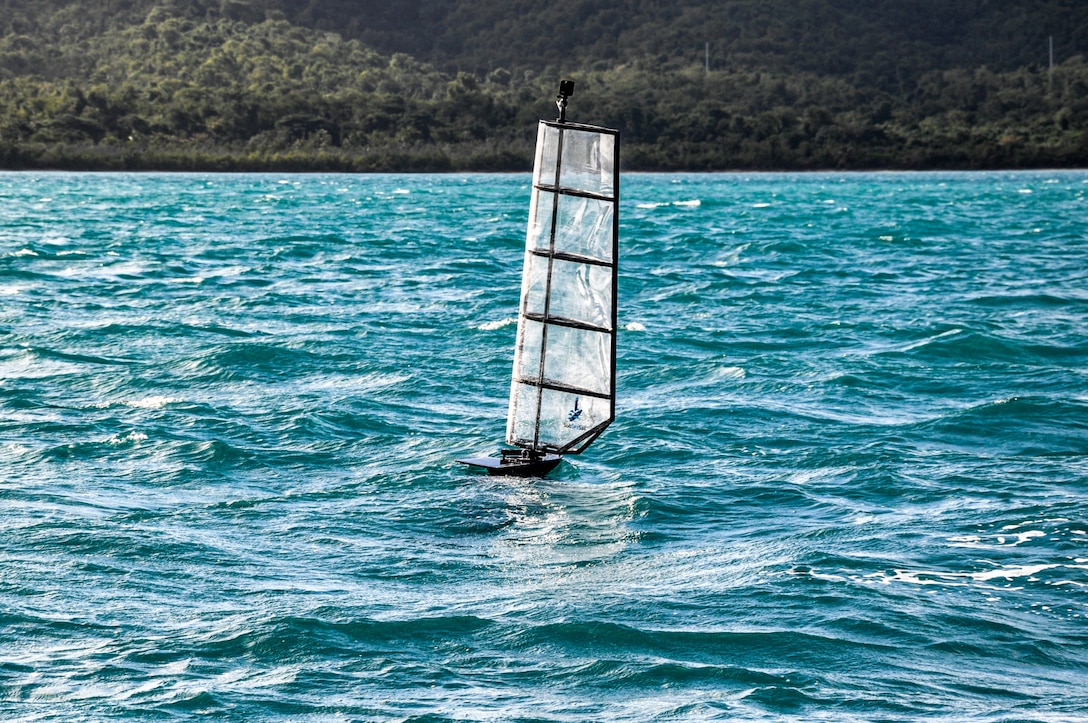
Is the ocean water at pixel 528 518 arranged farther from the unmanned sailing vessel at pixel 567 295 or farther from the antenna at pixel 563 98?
the antenna at pixel 563 98

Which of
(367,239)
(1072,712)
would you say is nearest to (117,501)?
(1072,712)

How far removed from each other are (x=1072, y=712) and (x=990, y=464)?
9.65 m

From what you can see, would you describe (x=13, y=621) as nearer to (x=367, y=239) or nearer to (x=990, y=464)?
(x=990, y=464)

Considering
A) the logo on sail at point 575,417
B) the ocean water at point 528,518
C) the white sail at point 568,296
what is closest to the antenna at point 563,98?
the white sail at point 568,296

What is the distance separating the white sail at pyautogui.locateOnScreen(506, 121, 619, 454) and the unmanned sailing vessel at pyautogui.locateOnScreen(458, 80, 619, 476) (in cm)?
1

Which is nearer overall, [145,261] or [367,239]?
[145,261]

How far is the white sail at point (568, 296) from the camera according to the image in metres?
17.3

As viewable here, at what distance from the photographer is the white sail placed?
17.3 m

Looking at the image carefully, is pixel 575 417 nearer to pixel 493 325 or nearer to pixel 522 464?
pixel 522 464

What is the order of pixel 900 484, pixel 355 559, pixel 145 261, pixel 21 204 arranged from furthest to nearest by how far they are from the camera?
1. pixel 21 204
2. pixel 145 261
3. pixel 900 484
4. pixel 355 559

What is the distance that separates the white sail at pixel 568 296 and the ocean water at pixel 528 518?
1103mm

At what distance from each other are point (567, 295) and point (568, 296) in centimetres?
2

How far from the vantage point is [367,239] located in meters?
68.4

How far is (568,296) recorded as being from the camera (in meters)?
17.7
